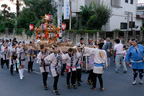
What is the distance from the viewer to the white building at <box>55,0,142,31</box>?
2117cm

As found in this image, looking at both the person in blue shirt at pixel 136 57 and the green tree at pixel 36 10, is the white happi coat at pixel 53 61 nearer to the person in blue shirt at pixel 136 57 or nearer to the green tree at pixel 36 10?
→ the person in blue shirt at pixel 136 57

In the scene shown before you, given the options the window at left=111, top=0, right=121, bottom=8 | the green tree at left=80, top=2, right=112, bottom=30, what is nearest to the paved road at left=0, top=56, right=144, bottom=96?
the green tree at left=80, top=2, right=112, bottom=30

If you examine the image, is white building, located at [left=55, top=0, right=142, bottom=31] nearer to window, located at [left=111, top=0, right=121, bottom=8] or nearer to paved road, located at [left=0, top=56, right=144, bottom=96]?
window, located at [left=111, top=0, right=121, bottom=8]

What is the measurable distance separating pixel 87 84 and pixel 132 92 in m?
1.79

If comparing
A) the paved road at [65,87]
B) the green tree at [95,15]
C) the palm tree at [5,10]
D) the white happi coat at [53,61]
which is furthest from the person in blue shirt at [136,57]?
the palm tree at [5,10]

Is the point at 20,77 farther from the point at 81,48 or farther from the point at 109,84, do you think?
the point at 109,84

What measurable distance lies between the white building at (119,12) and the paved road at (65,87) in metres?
13.9

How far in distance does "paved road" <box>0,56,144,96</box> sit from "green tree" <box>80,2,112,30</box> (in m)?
11.0

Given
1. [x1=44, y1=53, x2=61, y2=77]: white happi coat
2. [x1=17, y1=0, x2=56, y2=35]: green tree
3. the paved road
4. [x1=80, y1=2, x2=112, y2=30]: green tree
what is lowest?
the paved road

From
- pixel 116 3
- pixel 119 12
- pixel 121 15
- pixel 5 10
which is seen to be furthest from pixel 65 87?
pixel 5 10

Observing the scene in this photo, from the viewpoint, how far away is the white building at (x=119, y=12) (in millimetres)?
21172

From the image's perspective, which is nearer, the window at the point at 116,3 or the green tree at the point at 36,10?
the window at the point at 116,3

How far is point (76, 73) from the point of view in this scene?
6746mm

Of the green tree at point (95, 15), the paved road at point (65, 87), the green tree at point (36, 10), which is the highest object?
the green tree at point (36, 10)
